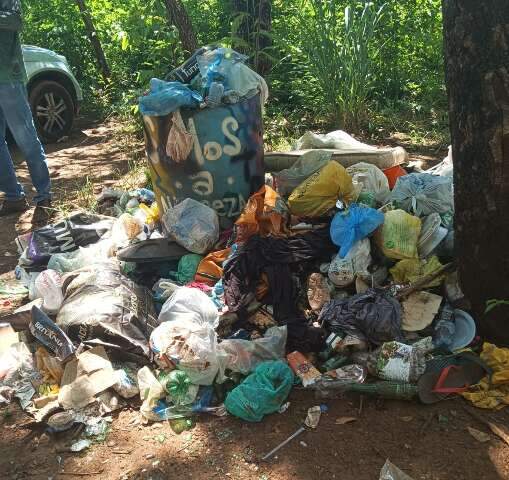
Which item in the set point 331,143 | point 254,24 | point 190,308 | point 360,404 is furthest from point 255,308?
point 254,24

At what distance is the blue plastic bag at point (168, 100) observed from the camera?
335cm

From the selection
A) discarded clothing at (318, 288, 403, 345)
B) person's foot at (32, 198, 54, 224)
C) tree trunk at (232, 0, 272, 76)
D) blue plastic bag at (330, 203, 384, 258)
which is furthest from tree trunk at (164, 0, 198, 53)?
discarded clothing at (318, 288, 403, 345)

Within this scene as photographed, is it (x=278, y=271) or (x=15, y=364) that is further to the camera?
(x=278, y=271)

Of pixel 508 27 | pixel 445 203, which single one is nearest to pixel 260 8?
pixel 445 203

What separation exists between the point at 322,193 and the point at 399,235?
1.88 ft

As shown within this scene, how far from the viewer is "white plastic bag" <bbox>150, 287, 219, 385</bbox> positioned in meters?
2.54

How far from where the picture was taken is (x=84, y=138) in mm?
7293

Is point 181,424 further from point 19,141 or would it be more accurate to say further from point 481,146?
point 19,141

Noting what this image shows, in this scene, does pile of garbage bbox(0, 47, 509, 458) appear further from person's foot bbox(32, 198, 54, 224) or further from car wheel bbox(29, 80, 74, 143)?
car wheel bbox(29, 80, 74, 143)

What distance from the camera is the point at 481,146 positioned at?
7.36 ft

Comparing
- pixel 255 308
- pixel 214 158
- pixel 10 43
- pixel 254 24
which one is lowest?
pixel 255 308

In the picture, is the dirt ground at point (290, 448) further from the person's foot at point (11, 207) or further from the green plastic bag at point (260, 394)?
the person's foot at point (11, 207)

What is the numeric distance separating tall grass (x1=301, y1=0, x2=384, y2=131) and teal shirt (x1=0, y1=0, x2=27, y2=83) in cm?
286

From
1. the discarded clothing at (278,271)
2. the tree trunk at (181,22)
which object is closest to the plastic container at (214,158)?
the discarded clothing at (278,271)
